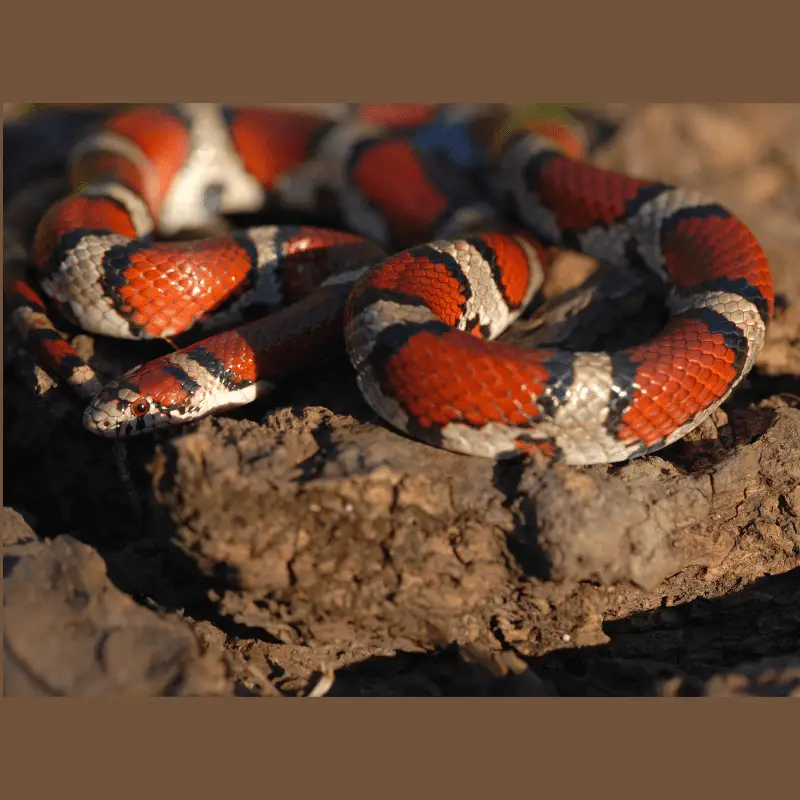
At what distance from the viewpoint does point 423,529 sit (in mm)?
4238

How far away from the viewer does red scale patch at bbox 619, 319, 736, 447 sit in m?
4.59

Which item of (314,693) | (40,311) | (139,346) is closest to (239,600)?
(314,693)

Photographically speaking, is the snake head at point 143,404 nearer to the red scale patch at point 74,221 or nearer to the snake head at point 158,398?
the snake head at point 158,398

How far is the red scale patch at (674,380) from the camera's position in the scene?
459 cm

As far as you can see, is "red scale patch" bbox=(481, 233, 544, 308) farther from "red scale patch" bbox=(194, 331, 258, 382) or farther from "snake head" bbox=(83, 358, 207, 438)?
"snake head" bbox=(83, 358, 207, 438)

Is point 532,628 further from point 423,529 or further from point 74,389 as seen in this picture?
point 74,389

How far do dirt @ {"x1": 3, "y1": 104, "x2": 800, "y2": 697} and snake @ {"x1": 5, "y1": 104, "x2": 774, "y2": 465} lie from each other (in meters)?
0.31

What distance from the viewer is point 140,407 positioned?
4891 mm

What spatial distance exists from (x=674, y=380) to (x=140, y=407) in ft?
10.7

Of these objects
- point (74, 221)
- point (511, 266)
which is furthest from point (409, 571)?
point (74, 221)

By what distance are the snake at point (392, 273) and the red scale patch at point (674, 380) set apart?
0.01m

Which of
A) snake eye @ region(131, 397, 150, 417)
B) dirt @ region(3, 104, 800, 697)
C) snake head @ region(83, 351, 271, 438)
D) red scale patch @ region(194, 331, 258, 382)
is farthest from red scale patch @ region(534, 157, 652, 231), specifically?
snake eye @ region(131, 397, 150, 417)

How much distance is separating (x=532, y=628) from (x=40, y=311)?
4245 mm

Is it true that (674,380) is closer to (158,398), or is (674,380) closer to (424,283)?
(424,283)
